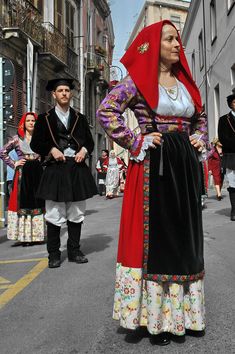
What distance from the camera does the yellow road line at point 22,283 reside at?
4012mm

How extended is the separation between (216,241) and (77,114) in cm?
257

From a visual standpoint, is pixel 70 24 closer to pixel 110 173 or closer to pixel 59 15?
pixel 59 15

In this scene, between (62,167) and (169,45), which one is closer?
(169,45)

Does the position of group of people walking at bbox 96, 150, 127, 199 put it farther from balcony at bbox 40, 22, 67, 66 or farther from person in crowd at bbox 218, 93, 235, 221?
person in crowd at bbox 218, 93, 235, 221

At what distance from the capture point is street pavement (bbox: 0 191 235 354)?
2838 millimetres

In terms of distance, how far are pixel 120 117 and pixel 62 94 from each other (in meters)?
2.33

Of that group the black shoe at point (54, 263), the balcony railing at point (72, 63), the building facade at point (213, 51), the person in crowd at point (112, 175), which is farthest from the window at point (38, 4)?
the black shoe at point (54, 263)

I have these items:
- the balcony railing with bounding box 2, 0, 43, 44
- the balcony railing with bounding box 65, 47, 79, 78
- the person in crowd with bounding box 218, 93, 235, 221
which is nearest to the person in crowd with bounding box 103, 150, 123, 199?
the balcony railing with bounding box 2, 0, 43, 44

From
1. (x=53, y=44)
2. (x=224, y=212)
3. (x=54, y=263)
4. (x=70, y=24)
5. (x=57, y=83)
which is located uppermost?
(x=70, y=24)

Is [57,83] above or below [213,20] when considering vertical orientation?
below

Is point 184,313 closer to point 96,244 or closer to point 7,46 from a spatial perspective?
point 96,244

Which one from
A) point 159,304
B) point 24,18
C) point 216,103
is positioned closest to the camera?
point 159,304

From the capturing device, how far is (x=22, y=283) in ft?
14.8

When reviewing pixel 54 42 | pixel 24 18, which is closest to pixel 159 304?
pixel 24 18
